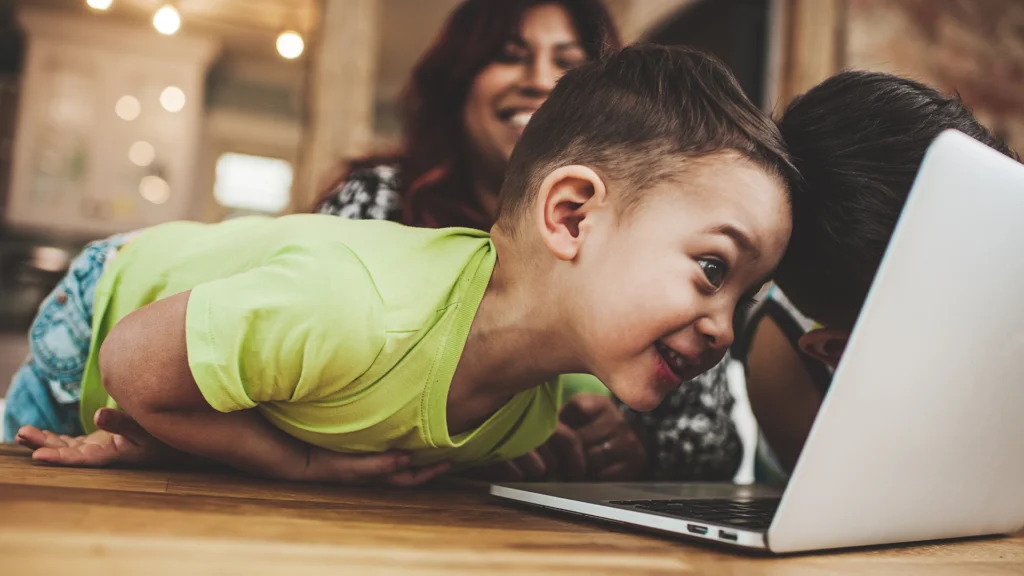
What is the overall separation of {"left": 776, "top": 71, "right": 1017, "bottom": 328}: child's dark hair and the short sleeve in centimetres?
42

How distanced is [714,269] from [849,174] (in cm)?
21

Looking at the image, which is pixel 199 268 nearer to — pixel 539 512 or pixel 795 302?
pixel 539 512

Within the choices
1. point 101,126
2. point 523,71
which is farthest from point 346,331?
point 101,126

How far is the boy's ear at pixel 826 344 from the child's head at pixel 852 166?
20 mm

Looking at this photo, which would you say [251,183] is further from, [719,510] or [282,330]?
[719,510]

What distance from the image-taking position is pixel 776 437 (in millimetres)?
1052

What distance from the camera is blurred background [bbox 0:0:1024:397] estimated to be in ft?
7.93

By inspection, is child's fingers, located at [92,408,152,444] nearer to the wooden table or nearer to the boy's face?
the wooden table

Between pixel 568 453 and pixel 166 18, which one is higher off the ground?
pixel 166 18

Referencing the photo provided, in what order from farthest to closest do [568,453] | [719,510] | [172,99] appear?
[172,99] → [568,453] → [719,510]

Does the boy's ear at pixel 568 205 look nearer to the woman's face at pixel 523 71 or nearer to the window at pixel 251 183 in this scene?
the woman's face at pixel 523 71

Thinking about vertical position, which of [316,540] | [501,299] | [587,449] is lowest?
[587,449]

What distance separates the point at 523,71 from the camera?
1454 mm

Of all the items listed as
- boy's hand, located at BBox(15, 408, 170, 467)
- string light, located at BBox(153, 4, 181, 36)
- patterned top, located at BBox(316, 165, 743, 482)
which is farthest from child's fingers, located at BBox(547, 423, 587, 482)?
string light, located at BBox(153, 4, 181, 36)
